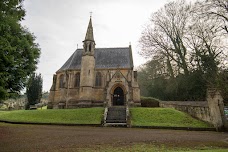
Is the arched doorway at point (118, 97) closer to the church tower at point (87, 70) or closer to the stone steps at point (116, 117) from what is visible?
the church tower at point (87, 70)

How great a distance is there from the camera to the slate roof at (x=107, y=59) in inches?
1252

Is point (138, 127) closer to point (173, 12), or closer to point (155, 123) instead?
point (155, 123)

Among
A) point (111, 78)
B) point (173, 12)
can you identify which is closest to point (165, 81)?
point (111, 78)

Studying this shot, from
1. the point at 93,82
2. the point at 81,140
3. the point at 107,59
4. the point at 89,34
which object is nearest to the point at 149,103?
the point at 93,82

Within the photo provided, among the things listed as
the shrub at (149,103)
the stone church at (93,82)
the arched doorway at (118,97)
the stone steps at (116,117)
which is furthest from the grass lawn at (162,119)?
the arched doorway at (118,97)

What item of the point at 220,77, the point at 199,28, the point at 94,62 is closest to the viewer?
the point at 220,77

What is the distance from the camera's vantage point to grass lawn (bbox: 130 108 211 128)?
1722 cm

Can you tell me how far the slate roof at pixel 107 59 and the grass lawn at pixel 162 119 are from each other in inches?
465

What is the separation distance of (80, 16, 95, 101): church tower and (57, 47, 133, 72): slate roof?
218 centimetres

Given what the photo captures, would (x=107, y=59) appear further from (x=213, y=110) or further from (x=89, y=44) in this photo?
(x=213, y=110)

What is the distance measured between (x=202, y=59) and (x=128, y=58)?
13321mm

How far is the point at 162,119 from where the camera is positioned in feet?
61.4

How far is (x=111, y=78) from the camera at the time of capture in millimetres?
28578

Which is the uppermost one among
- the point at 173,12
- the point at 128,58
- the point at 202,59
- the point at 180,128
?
the point at 173,12
